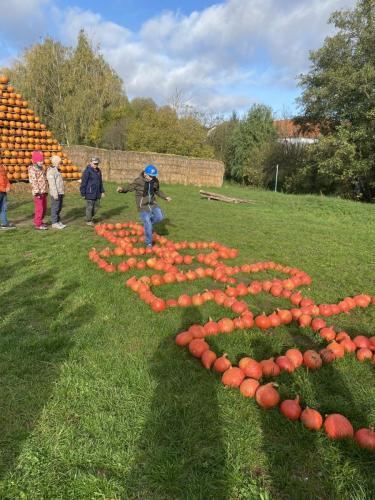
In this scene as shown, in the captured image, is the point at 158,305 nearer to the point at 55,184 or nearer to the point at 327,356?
the point at 327,356

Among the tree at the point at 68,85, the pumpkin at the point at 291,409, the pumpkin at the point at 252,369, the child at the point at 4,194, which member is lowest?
the pumpkin at the point at 291,409

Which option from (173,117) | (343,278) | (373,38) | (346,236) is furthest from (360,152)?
(343,278)

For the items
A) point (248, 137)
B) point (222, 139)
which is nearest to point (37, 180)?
point (248, 137)

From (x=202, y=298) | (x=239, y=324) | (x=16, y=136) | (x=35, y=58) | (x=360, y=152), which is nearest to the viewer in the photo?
(x=239, y=324)

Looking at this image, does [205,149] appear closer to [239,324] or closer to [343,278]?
[343,278]

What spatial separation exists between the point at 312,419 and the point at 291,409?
22 cm

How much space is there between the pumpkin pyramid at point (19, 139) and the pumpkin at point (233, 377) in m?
17.9

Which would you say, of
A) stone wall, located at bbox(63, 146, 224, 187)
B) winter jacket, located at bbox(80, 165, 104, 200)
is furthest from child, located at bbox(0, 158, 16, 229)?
stone wall, located at bbox(63, 146, 224, 187)

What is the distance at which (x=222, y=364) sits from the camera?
4344mm

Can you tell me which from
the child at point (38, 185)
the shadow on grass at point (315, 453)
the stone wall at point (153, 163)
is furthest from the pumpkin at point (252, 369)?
the stone wall at point (153, 163)

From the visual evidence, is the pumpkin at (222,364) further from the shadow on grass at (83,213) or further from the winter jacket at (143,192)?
the shadow on grass at (83,213)

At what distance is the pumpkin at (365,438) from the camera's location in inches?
129

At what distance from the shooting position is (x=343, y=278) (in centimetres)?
846

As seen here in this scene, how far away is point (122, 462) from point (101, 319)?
2769mm
